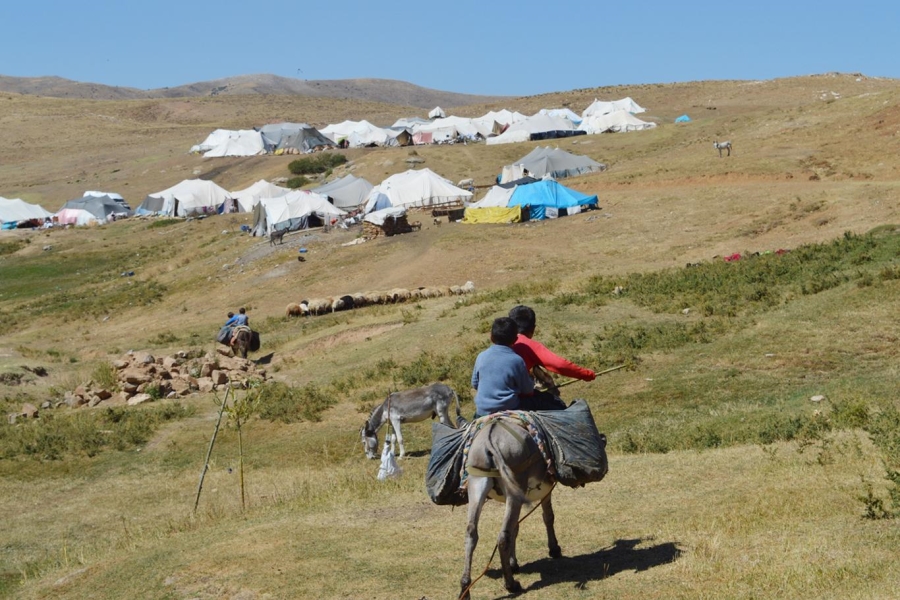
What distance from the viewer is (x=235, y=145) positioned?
81875 mm

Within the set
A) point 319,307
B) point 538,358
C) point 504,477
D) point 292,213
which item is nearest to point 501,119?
point 292,213

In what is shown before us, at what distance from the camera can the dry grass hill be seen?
8.38 meters

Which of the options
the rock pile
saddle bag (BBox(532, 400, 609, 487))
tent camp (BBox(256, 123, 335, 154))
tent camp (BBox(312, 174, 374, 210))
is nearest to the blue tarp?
tent camp (BBox(312, 174, 374, 210))

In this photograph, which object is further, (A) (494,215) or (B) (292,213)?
(B) (292,213)

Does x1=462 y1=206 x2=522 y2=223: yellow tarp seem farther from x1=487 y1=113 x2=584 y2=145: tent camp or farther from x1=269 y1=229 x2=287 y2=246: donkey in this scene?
x1=487 y1=113 x2=584 y2=145: tent camp

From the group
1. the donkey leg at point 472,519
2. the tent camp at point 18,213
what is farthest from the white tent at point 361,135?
the donkey leg at point 472,519

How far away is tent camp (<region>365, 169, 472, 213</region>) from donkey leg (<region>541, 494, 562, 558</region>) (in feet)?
129

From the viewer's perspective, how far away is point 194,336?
97.4 feet

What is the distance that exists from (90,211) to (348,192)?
69.6ft

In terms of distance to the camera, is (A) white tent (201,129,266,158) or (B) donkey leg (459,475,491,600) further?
(A) white tent (201,129,266,158)

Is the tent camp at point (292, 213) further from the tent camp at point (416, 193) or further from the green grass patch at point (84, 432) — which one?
the green grass patch at point (84, 432)

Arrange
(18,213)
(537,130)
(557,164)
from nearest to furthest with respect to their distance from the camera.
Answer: (557,164) → (18,213) → (537,130)

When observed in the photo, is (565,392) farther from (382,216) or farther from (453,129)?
(453,129)

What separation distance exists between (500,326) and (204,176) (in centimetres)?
6844
